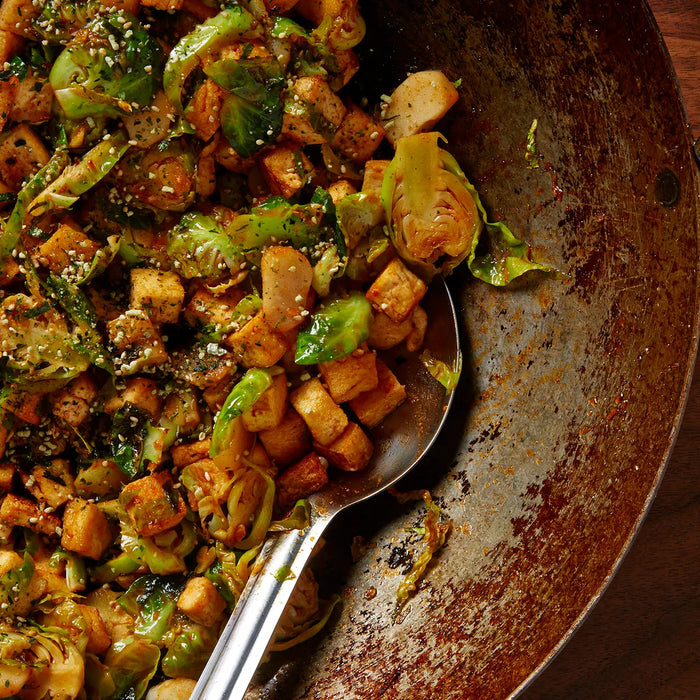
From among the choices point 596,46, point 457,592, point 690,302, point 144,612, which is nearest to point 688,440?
point 690,302

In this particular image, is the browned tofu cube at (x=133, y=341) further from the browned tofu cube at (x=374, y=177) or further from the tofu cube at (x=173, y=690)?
the tofu cube at (x=173, y=690)

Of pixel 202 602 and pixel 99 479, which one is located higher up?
pixel 99 479

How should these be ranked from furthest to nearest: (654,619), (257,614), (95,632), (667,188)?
(654,619) → (95,632) → (257,614) → (667,188)

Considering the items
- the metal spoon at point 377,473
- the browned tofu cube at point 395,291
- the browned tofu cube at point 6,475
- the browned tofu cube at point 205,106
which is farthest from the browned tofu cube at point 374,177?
the browned tofu cube at point 6,475

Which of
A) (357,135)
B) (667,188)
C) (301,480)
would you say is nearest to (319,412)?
(301,480)

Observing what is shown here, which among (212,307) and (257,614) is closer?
(257,614)

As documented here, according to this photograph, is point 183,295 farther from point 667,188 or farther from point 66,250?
point 667,188

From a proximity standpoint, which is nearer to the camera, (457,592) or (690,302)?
(690,302)

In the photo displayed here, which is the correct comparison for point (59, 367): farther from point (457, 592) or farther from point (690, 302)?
point (690, 302)
